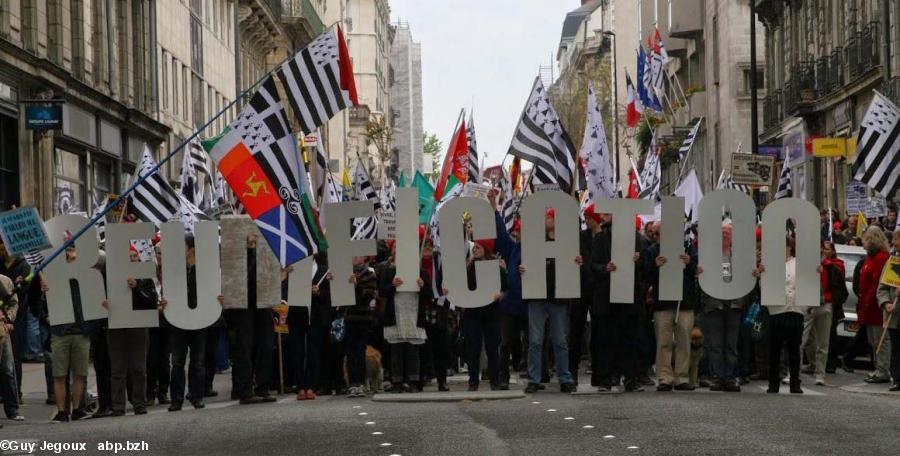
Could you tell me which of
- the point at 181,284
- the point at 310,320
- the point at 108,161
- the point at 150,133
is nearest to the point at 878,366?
the point at 310,320

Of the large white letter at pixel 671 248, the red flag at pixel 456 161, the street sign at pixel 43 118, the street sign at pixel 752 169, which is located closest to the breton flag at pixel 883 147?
the large white letter at pixel 671 248

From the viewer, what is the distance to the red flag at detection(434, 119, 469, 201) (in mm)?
23797

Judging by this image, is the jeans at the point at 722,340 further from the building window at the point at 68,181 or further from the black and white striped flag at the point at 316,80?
the building window at the point at 68,181

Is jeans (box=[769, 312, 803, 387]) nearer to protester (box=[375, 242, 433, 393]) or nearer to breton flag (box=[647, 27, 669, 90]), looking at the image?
protester (box=[375, 242, 433, 393])

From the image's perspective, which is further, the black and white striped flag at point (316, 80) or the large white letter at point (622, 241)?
the large white letter at point (622, 241)

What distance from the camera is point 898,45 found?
3666 centimetres

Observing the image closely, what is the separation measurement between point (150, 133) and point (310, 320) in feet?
76.8

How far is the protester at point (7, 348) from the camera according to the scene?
52.9 feet

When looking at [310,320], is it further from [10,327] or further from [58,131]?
[58,131]

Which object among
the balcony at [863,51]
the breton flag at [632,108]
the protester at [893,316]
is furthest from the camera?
the breton flag at [632,108]

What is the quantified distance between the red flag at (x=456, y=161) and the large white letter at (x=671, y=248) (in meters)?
5.38

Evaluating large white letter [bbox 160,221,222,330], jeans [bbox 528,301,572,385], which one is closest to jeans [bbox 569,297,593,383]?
jeans [bbox 528,301,572,385]

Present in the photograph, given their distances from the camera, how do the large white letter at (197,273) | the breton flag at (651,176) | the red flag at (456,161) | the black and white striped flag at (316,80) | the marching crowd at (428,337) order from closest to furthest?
the marching crowd at (428,337)
the large white letter at (197,273)
the black and white striped flag at (316,80)
the red flag at (456,161)
the breton flag at (651,176)

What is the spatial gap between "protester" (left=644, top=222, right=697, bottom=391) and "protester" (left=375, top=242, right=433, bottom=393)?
7.58 ft
